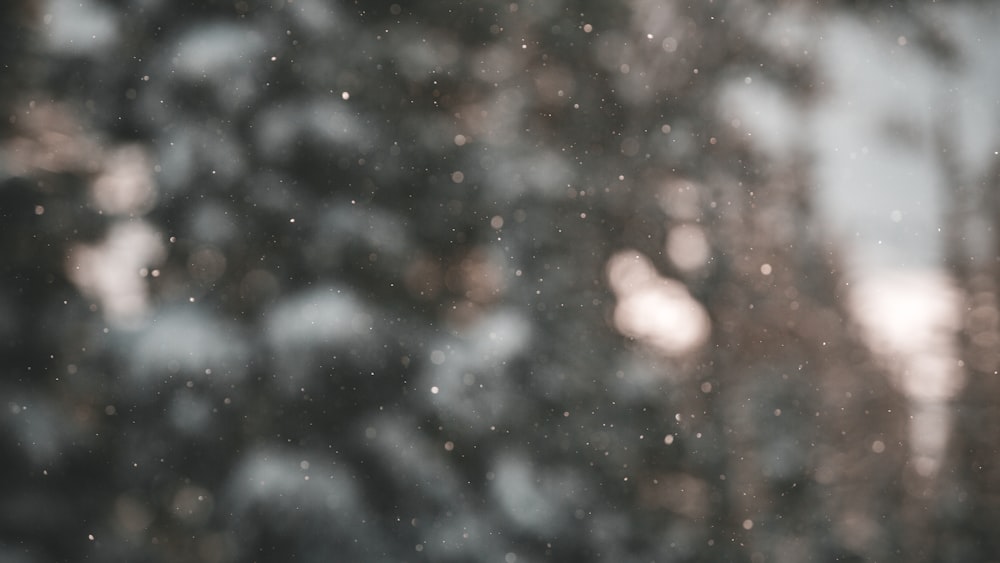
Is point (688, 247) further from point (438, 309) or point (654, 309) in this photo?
point (438, 309)

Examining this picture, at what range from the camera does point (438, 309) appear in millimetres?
829

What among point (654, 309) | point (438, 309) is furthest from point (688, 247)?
point (438, 309)

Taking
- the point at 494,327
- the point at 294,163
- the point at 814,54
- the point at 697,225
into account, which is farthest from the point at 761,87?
the point at 294,163

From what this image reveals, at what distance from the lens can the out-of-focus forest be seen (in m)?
0.82

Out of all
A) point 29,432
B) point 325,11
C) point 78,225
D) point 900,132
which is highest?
point 325,11

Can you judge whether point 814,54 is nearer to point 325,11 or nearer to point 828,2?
point 828,2

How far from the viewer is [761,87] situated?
0.85 metres

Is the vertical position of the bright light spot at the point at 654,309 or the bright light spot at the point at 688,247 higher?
the bright light spot at the point at 688,247

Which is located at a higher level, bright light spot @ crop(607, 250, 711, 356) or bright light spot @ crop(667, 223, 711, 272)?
bright light spot @ crop(667, 223, 711, 272)

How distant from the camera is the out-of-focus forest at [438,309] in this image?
0.82 metres

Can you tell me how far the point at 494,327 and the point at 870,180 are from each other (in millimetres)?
454

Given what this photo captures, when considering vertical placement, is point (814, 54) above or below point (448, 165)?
above

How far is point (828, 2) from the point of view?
85cm

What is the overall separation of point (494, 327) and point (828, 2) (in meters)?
0.53
